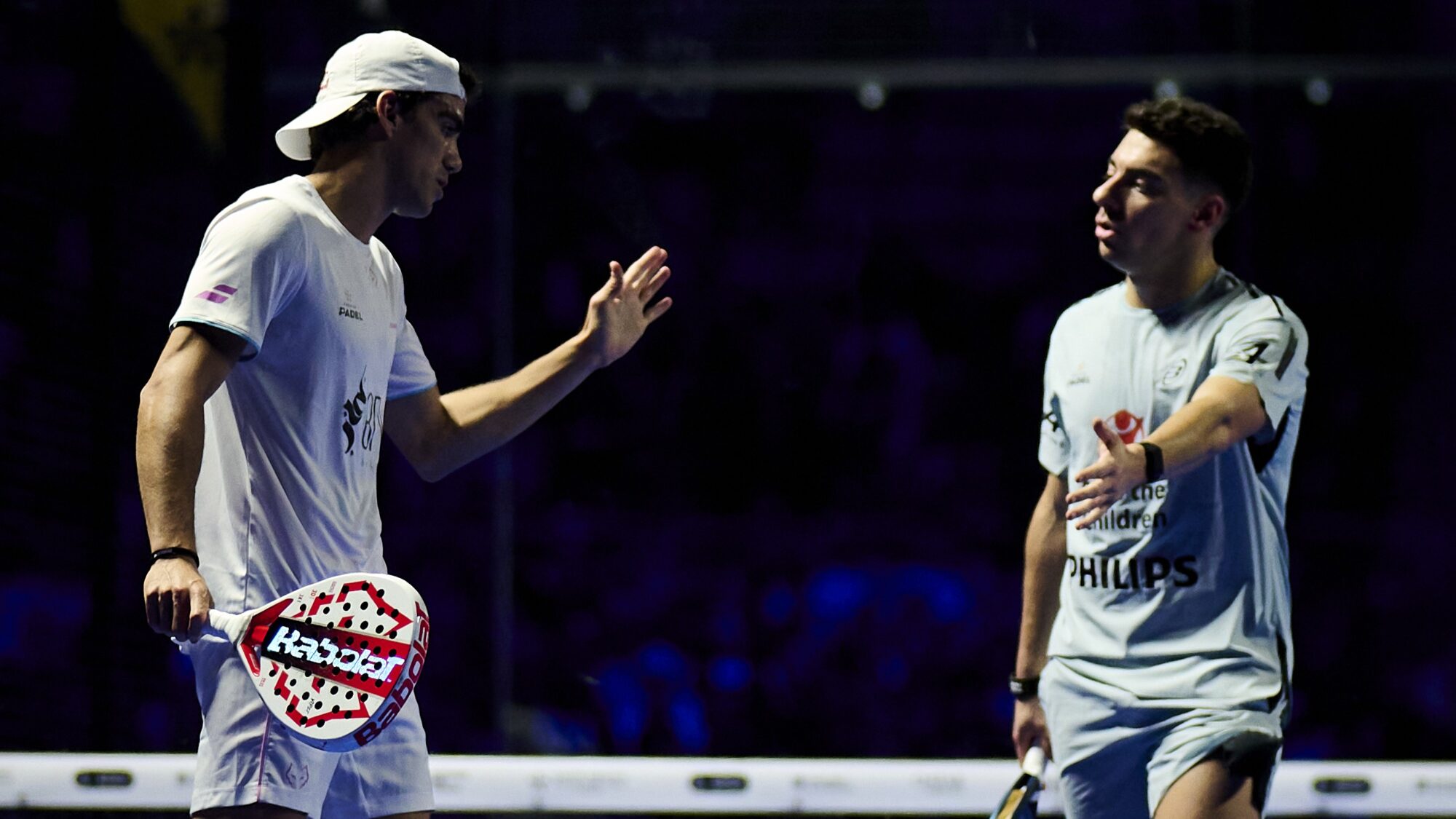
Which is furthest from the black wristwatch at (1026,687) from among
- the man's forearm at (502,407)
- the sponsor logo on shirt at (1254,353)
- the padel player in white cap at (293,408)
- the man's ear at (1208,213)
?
the padel player in white cap at (293,408)

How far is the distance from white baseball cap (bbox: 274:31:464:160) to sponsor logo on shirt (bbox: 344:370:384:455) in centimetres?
45

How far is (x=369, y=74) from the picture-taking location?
9.57 ft

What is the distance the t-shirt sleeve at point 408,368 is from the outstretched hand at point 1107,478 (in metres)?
1.24

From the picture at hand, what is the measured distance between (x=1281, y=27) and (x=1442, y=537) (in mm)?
2032

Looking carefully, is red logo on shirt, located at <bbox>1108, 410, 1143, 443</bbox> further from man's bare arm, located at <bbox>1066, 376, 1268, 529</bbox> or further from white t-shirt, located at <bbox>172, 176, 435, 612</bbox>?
white t-shirt, located at <bbox>172, 176, 435, 612</bbox>

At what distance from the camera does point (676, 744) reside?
6.61 m

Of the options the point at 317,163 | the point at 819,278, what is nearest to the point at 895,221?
the point at 819,278

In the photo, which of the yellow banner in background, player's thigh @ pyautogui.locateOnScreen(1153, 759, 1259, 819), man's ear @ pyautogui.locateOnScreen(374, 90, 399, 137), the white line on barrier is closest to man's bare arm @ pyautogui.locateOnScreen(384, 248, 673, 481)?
man's ear @ pyautogui.locateOnScreen(374, 90, 399, 137)

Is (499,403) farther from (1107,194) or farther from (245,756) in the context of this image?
(1107,194)

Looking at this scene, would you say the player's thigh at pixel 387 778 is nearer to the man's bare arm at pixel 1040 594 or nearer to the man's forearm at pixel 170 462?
the man's forearm at pixel 170 462

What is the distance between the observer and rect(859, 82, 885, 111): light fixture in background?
6.52 metres

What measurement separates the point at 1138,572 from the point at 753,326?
3778 mm

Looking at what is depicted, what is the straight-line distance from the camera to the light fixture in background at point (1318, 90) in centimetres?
635

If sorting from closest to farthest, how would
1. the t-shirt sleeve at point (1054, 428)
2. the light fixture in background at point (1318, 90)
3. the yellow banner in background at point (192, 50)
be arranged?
the t-shirt sleeve at point (1054, 428)
the yellow banner in background at point (192, 50)
the light fixture in background at point (1318, 90)
